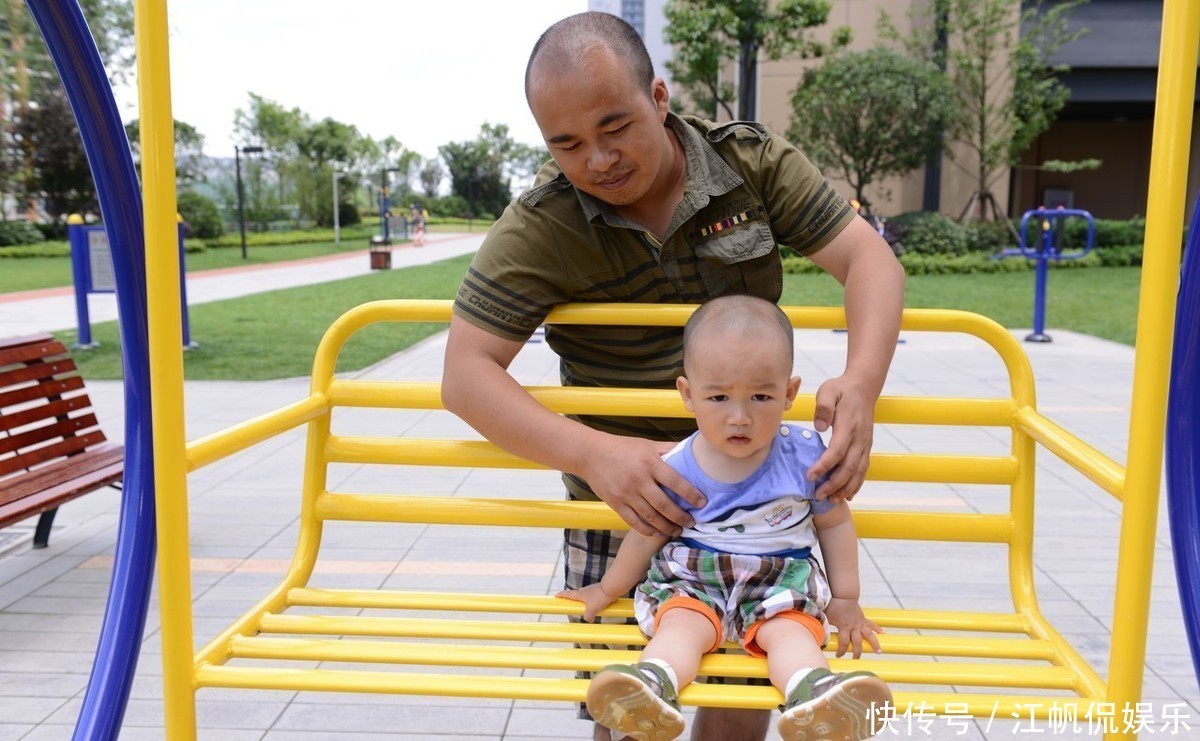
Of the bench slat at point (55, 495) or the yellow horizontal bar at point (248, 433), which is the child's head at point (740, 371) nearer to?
the yellow horizontal bar at point (248, 433)

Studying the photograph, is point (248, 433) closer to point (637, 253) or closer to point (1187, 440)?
point (637, 253)

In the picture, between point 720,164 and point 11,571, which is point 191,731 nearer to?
point 720,164

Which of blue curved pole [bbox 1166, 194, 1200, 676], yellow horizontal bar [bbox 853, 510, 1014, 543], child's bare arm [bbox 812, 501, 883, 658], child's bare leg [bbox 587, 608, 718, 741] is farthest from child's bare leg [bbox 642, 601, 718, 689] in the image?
blue curved pole [bbox 1166, 194, 1200, 676]

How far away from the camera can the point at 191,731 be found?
158cm

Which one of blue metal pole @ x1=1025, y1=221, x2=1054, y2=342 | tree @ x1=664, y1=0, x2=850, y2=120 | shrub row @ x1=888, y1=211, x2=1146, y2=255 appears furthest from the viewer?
tree @ x1=664, y1=0, x2=850, y2=120

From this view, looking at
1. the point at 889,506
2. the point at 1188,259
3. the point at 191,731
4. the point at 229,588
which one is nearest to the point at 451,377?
the point at 191,731

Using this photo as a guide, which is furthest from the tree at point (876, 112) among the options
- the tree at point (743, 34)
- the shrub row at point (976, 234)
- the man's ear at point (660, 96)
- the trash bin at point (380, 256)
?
the man's ear at point (660, 96)

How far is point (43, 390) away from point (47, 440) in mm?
200

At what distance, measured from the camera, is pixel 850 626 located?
1670 mm

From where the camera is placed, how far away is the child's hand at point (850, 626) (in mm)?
1656

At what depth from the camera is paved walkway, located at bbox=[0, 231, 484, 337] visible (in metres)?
11.6

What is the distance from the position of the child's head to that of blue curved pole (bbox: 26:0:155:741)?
1068mm

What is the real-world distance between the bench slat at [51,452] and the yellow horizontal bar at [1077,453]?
349 cm

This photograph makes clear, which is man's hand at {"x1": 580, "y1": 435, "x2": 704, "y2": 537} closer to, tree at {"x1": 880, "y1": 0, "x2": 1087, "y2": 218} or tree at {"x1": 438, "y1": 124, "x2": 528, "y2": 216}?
tree at {"x1": 880, "y1": 0, "x2": 1087, "y2": 218}
